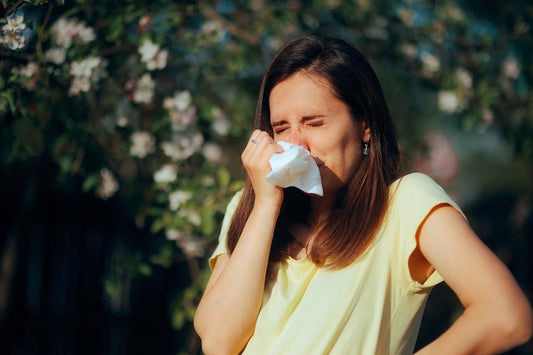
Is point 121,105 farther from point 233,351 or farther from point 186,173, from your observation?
point 233,351

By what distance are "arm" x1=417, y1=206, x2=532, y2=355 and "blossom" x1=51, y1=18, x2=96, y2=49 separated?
5.76 ft

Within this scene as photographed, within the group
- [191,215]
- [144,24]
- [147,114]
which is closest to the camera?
[144,24]

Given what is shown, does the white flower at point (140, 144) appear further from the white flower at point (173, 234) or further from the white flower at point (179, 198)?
the white flower at point (173, 234)

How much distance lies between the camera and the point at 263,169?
1491 millimetres

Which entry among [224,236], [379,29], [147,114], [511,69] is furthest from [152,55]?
[511,69]

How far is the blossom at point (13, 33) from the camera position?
1758 mm

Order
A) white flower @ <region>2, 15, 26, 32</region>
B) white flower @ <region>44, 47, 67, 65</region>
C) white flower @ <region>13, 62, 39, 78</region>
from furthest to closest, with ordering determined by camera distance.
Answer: white flower @ <region>44, 47, 67, 65</region>
white flower @ <region>13, 62, 39, 78</region>
white flower @ <region>2, 15, 26, 32</region>

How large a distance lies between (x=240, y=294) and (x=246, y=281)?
1.5 inches

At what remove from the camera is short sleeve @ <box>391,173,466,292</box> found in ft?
4.30

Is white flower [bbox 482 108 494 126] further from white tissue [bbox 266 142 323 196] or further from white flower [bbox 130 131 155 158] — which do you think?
white tissue [bbox 266 142 323 196]

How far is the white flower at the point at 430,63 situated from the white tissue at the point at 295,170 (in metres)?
2.26

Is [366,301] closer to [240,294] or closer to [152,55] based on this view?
[240,294]

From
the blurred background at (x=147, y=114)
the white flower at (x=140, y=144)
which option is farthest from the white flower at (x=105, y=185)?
the white flower at (x=140, y=144)

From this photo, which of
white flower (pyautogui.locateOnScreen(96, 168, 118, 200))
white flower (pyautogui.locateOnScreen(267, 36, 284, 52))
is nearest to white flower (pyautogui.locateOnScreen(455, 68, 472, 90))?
white flower (pyautogui.locateOnScreen(267, 36, 284, 52))
